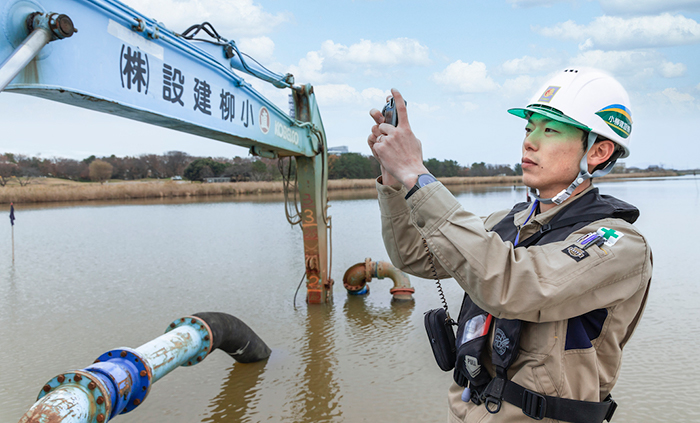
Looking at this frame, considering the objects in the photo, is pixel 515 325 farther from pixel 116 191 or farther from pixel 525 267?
pixel 116 191

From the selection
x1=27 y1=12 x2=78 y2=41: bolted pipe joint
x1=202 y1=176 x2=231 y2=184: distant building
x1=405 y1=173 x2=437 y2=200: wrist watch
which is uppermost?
x1=27 y1=12 x2=78 y2=41: bolted pipe joint

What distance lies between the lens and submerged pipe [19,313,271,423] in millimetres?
2314

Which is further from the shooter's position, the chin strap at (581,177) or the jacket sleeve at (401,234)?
the jacket sleeve at (401,234)

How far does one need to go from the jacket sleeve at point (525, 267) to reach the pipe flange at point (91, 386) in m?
2.21

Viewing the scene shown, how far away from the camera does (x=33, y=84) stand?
84.7 inches

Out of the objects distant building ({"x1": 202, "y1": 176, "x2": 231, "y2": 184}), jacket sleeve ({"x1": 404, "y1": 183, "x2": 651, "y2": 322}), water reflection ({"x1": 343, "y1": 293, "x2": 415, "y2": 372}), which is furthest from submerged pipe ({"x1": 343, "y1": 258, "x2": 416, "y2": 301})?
distant building ({"x1": 202, "y1": 176, "x2": 231, "y2": 184})

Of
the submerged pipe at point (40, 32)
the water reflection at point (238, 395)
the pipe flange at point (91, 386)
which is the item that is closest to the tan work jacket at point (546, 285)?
the submerged pipe at point (40, 32)

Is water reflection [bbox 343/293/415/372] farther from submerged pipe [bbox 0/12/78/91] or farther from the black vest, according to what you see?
submerged pipe [bbox 0/12/78/91]

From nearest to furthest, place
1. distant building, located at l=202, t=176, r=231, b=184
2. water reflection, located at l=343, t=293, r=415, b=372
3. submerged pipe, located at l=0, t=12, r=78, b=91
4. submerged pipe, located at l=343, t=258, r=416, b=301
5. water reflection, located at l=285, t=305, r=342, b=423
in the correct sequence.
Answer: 1. submerged pipe, located at l=0, t=12, r=78, b=91
2. water reflection, located at l=285, t=305, r=342, b=423
3. water reflection, located at l=343, t=293, r=415, b=372
4. submerged pipe, located at l=343, t=258, r=416, b=301
5. distant building, located at l=202, t=176, r=231, b=184

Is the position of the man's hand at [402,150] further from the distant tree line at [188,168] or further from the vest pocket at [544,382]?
the distant tree line at [188,168]

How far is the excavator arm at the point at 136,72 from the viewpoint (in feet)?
6.66

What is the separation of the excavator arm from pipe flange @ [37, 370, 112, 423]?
151cm

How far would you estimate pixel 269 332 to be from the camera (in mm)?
5879

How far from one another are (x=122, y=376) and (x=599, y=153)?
9.09ft
